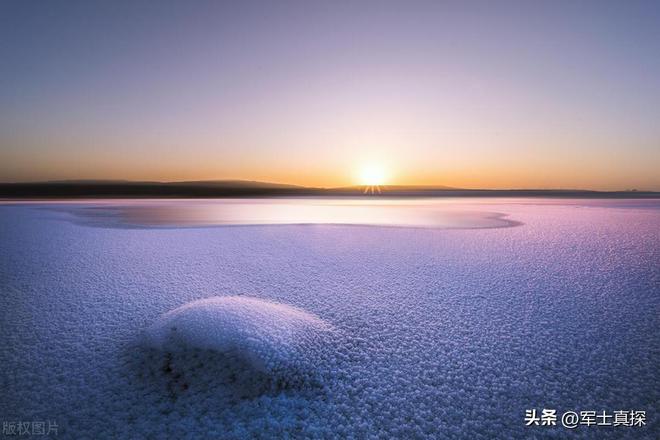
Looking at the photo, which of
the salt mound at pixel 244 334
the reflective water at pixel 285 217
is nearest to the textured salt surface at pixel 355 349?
the salt mound at pixel 244 334

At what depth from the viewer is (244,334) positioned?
2307 mm

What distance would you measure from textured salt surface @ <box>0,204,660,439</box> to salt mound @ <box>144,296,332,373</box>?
7 cm

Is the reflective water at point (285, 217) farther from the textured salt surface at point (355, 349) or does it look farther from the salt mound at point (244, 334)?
the salt mound at point (244, 334)

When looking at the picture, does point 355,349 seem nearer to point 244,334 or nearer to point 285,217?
point 244,334

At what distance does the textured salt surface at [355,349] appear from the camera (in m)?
1.77

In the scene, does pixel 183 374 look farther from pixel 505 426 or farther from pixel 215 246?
pixel 215 246

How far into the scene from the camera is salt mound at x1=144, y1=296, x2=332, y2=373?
85.7 inches

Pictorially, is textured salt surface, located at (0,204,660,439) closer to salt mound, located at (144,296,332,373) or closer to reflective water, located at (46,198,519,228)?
salt mound, located at (144,296,332,373)

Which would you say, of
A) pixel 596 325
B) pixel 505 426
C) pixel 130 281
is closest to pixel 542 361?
pixel 505 426

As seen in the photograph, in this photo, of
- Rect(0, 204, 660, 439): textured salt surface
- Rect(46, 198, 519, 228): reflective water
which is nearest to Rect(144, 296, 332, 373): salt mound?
Rect(0, 204, 660, 439): textured salt surface

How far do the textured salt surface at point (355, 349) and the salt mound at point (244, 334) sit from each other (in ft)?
0.24

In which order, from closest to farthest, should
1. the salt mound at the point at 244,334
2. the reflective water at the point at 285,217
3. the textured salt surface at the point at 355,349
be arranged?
1. the textured salt surface at the point at 355,349
2. the salt mound at the point at 244,334
3. the reflective water at the point at 285,217

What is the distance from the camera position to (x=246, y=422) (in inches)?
68.6

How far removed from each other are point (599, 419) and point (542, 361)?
0.49 meters
